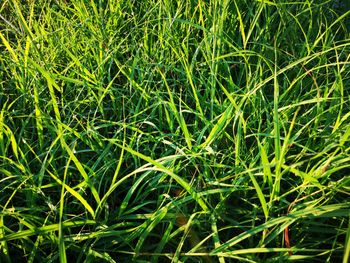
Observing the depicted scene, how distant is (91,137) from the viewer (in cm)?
142

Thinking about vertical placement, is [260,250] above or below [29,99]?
below

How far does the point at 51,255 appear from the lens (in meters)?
1.17

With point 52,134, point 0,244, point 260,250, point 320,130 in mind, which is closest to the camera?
point 260,250

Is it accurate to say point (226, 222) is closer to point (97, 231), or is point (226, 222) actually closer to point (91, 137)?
point (97, 231)

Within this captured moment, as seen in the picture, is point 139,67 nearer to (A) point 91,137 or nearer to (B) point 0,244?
(A) point 91,137

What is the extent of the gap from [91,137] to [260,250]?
2.05 feet

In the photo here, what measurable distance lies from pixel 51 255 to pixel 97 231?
126 millimetres

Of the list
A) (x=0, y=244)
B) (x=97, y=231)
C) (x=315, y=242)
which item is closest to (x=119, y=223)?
(x=97, y=231)

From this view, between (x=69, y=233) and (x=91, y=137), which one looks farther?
(x=91, y=137)

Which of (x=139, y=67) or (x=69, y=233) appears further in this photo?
(x=139, y=67)

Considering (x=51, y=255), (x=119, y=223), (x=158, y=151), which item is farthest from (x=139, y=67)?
(x=51, y=255)

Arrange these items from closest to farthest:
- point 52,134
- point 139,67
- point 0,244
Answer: point 0,244
point 52,134
point 139,67

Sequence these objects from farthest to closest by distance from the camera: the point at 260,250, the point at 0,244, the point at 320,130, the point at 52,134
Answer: the point at 52,134 < the point at 320,130 < the point at 0,244 < the point at 260,250

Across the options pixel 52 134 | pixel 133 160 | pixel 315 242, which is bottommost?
pixel 315 242
